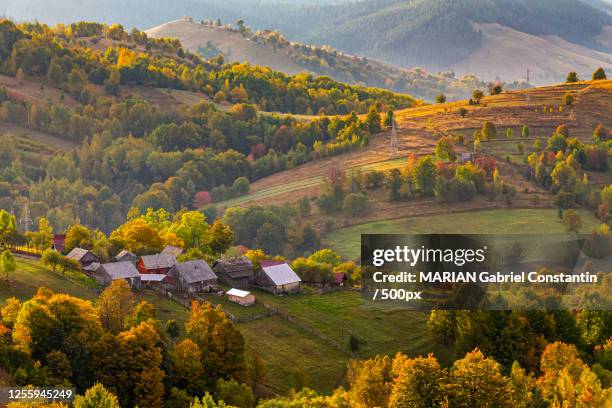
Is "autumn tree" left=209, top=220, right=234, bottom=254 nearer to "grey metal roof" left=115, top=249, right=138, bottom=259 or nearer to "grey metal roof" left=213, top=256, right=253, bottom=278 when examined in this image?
"grey metal roof" left=213, top=256, right=253, bottom=278

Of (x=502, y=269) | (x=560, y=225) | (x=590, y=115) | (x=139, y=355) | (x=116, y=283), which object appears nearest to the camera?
→ (x=139, y=355)

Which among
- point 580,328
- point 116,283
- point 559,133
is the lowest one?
point 580,328

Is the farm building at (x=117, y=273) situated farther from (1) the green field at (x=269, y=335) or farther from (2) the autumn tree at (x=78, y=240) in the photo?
(2) the autumn tree at (x=78, y=240)

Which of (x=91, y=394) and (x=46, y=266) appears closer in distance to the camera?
(x=91, y=394)

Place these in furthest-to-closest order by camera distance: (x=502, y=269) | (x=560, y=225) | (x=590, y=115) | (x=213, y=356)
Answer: (x=590, y=115) → (x=560, y=225) → (x=502, y=269) → (x=213, y=356)

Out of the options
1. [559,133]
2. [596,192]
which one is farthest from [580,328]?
[559,133]

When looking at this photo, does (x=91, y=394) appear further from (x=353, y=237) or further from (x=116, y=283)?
(x=353, y=237)

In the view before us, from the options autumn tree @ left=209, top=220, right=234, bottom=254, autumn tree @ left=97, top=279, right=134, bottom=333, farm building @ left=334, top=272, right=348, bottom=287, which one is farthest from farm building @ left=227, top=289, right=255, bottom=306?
autumn tree @ left=209, top=220, right=234, bottom=254

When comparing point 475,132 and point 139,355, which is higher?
point 475,132
